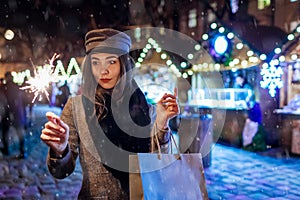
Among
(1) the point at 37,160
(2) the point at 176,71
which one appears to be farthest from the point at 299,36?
(1) the point at 37,160

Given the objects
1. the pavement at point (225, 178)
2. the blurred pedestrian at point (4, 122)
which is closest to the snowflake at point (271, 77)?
the pavement at point (225, 178)

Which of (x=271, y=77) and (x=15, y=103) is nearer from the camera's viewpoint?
(x=15, y=103)

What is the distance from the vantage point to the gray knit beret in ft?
6.46

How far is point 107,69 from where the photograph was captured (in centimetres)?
201

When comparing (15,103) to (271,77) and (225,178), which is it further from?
(271,77)

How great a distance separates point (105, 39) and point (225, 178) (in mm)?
5273

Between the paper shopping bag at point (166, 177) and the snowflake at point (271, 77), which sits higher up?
the snowflake at point (271, 77)

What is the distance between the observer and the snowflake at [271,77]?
28.6 feet

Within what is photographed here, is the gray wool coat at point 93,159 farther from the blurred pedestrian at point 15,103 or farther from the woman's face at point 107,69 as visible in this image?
the blurred pedestrian at point 15,103

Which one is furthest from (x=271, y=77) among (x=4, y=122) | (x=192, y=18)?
(x=192, y=18)

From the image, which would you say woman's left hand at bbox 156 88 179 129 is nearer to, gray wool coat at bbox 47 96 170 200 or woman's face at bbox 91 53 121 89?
gray wool coat at bbox 47 96 170 200

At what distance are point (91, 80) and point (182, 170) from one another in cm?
80

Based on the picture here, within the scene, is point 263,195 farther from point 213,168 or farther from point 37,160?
point 37,160

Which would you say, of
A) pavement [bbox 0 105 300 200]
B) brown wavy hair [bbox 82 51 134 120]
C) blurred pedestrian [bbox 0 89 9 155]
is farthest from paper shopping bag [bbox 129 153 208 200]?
blurred pedestrian [bbox 0 89 9 155]
